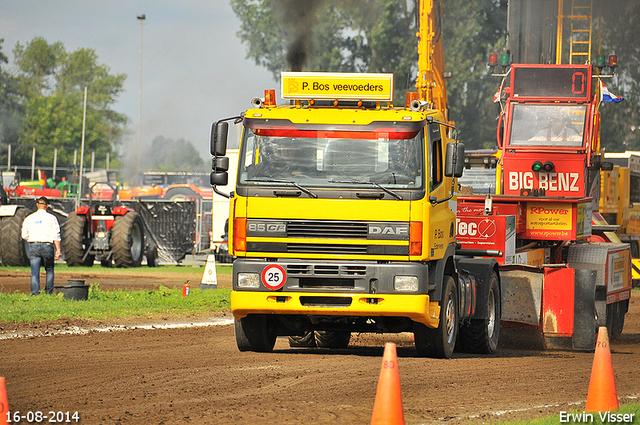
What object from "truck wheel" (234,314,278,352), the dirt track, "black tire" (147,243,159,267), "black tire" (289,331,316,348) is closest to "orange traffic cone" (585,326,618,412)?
the dirt track

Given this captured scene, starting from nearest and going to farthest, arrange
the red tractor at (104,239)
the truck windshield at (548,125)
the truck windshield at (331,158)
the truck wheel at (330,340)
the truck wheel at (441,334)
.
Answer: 1. the truck windshield at (331,158)
2. the truck wheel at (441,334)
3. the truck wheel at (330,340)
4. the truck windshield at (548,125)
5. the red tractor at (104,239)

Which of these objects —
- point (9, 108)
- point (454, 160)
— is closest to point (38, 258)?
point (454, 160)

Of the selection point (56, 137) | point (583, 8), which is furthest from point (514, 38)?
point (56, 137)

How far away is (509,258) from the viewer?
45.5 feet

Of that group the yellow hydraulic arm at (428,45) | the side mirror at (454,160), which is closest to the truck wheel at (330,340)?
the side mirror at (454,160)

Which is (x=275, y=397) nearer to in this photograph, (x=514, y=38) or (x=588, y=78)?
(x=588, y=78)

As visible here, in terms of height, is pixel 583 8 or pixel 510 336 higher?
pixel 583 8

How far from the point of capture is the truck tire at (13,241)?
26.3 m

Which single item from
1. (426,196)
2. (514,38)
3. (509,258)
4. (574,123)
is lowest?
(509,258)

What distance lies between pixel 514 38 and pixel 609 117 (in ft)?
97.2

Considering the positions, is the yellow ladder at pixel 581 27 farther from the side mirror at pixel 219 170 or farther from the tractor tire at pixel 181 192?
the tractor tire at pixel 181 192

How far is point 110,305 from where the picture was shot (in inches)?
637

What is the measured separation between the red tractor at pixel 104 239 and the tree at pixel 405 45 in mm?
20343

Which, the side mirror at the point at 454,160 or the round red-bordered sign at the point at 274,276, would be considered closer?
the round red-bordered sign at the point at 274,276
